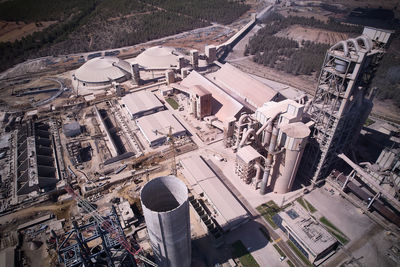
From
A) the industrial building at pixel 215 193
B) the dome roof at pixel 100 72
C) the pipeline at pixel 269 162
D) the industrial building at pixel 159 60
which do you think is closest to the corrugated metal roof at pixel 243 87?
the industrial building at pixel 159 60

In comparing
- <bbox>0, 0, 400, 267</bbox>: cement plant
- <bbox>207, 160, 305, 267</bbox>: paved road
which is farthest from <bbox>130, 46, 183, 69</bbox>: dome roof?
<bbox>207, 160, 305, 267</bbox>: paved road

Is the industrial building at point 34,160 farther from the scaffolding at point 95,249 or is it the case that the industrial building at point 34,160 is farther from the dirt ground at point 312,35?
the dirt ground at point 312,35

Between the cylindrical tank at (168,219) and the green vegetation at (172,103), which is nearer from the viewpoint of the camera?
the cylindrical tank at (168,219)

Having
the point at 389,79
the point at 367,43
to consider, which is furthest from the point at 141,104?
the point at 389,79

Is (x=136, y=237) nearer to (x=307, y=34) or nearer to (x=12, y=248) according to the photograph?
(x=12, y=248)

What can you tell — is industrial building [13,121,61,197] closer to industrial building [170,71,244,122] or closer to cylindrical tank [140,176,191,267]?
cylindrical tank [140,176,191,267]

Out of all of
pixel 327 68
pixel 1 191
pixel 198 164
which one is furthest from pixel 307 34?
pixel 1 191
